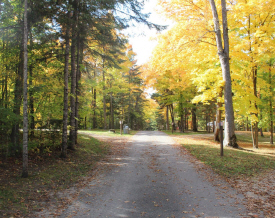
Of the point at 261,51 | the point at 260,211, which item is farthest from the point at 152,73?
the point at 260,211

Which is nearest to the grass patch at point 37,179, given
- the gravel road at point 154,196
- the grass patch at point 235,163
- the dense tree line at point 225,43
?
the gravel road at point 154,196

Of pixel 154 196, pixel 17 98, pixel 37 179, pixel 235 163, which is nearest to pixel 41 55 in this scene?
pixel 17 98

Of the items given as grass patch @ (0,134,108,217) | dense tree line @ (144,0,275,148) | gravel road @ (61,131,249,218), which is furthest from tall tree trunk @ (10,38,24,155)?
dense tree line @ (144,0,275,148)

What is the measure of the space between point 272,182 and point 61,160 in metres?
7.86

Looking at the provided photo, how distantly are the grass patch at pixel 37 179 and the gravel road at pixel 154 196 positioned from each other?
2.76 ft

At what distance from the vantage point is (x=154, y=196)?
4816 millimetres

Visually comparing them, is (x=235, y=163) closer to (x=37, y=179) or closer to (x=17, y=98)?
(x=37, y=179)

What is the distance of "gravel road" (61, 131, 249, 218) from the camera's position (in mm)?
4008

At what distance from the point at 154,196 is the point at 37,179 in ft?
12.1

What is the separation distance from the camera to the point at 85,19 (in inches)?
339

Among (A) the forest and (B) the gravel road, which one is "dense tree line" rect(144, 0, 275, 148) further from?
(B) the gravel road

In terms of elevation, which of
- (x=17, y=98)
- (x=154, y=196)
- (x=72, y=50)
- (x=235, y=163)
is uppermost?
(x=72, y=50)

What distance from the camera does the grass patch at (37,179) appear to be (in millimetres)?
4203

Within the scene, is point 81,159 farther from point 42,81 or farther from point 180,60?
point 180,60
